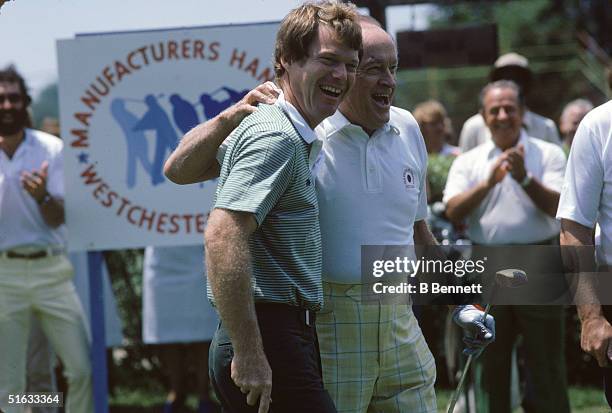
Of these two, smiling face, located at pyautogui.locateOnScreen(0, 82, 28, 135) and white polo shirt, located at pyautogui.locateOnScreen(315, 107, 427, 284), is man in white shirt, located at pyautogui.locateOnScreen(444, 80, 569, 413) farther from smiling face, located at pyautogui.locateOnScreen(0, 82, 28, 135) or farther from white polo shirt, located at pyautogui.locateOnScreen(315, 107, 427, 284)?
smiling face, located at pyautogui.locateOnScreen(0, 82, 28, 135)

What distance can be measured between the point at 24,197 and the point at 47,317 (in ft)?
2.13

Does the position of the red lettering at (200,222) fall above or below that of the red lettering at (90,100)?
below

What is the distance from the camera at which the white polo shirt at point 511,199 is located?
18.7 ft

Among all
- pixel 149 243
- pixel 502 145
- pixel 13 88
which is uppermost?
pixel 13 88

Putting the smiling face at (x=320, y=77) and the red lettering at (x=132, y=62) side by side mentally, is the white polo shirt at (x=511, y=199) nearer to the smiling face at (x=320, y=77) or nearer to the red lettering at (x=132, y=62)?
the red lettering at (x=132, y=62)

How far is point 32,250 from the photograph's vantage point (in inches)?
231

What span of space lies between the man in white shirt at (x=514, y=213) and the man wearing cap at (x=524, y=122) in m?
0.40

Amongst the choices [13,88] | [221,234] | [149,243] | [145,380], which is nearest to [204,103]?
[149,243]

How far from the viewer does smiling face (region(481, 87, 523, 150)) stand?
19.4ft

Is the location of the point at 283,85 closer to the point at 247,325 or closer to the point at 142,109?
the point at 247,325

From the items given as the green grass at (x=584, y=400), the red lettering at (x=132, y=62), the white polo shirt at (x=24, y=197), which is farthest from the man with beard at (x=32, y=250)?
the green grass at (x=584, y=400)

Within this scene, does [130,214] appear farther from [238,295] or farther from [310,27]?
[238,295]

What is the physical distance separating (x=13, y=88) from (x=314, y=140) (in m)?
3.14

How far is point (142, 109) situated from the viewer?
5.22 m
